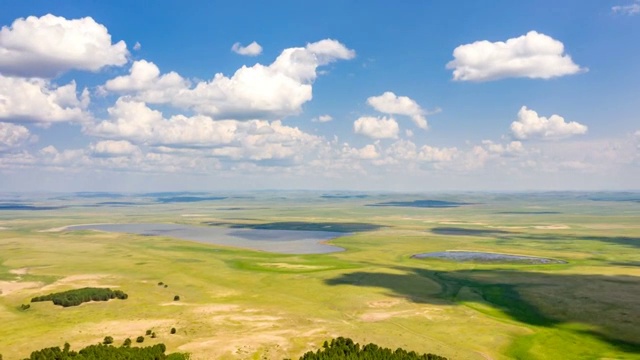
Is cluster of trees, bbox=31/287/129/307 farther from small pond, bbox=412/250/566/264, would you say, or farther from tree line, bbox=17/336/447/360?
small pond, bbox=412/250/566/264

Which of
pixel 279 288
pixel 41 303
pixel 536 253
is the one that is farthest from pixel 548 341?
pixel 536 253

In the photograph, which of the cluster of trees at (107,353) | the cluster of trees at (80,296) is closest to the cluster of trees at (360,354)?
the cluster of trees at (107,353)

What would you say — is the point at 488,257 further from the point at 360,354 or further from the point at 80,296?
the point at 80,296

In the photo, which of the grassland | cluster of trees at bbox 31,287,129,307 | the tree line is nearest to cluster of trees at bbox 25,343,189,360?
the tree line

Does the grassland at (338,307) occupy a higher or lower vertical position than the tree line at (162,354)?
lower

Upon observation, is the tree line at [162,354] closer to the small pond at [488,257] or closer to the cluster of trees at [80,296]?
the cluster of trees at [80,296]

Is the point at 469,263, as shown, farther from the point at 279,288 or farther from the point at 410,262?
the point at 279,288
